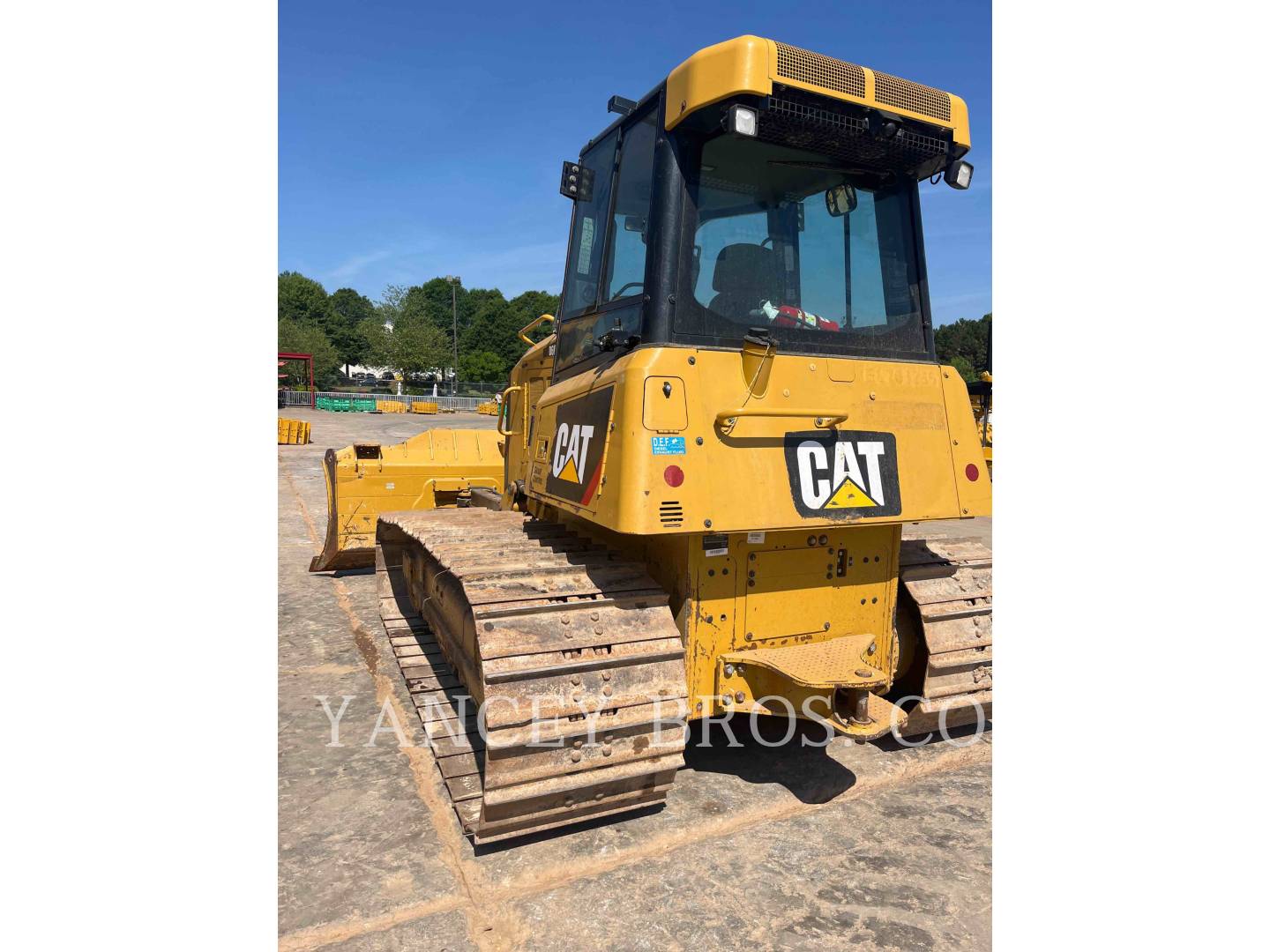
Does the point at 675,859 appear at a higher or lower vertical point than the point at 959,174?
lower

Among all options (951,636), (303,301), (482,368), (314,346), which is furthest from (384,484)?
(303,301)

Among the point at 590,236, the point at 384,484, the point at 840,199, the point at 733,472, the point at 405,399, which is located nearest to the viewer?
the point at 733,472

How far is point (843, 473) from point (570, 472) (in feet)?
4.17

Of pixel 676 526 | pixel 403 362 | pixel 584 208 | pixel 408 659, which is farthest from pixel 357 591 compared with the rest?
pixel 403 362

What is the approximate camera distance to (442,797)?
3463mm

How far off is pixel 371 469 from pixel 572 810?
17.3ft

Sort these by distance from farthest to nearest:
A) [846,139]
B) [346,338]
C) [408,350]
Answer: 1. [346,338]
2. [408,350]
3. [846,139]

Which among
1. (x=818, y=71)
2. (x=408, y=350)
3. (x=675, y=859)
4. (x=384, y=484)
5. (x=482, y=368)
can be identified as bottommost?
(x=675, y=859)

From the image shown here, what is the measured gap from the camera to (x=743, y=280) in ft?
11.1

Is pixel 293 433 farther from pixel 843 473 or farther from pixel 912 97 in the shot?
pixel 912 97

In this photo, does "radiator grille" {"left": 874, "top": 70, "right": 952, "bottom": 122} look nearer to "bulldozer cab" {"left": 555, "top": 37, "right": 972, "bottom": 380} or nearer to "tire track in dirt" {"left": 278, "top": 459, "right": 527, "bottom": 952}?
"bulldozer cab" {"left": 555, "top": 37, "right": 972, "bottom": 380}

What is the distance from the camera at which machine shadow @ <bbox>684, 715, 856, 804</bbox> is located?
12.0 ft

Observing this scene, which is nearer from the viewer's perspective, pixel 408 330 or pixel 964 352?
pixel 964 352

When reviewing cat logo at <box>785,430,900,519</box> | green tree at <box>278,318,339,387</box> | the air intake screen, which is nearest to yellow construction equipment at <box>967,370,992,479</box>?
cat logo at <box>785,430,900,519</box>
